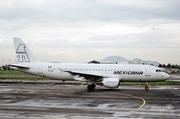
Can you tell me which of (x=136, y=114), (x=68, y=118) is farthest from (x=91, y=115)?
(x=136, y=114)

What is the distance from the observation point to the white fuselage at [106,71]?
36.7m

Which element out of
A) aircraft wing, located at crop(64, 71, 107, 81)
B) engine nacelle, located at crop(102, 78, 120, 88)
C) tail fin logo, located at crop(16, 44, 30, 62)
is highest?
tail fin logo, located at crop(16, 44, 30, 62)

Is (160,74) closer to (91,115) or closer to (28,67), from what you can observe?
(28,67)

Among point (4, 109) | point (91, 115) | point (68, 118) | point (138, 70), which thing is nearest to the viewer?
point (68, 118)

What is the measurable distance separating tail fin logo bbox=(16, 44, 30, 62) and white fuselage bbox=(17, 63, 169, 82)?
1.68 metres

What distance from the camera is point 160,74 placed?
36.9 meters

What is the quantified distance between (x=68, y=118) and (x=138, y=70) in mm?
21740

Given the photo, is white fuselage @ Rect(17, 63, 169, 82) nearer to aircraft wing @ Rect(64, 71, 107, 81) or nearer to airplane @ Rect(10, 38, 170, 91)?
airplane @ Rect(10, 38, 170, 91)

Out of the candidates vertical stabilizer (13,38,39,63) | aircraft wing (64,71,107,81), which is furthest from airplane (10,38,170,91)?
vertical stabilizer (13,38,39,63)

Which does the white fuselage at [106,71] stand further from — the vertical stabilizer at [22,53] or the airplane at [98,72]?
the vertical stabilizer at [22,53]

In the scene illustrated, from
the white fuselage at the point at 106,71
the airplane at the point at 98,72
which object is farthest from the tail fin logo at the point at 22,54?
the white fuselage at the point at 106,71

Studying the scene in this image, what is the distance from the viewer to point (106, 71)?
122ft

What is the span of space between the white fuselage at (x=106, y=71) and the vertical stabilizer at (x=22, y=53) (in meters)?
1.50

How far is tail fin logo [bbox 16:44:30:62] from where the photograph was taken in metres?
39.6
